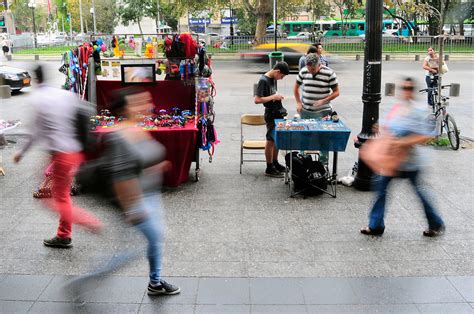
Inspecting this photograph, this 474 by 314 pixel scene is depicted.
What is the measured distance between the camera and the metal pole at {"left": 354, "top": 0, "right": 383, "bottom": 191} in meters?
6.97

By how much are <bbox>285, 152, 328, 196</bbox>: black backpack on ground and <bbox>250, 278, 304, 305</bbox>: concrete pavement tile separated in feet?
8.19

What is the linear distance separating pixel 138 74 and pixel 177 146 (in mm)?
1792

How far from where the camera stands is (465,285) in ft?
15.6

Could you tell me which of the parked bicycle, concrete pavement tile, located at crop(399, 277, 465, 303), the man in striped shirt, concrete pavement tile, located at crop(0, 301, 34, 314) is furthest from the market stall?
the parked bicycle

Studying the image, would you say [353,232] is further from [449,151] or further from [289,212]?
[449,151]

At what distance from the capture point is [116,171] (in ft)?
13.3

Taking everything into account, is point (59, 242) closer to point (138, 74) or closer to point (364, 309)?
point (364, 309)

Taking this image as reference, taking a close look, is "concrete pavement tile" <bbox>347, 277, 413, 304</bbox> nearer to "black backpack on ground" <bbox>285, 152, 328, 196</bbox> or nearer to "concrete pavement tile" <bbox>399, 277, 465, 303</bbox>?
"concrete pavement tile" <bbox>399, 277, 465, 303</bbox>

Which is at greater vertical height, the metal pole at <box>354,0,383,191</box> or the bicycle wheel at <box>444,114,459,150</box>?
the metal pole at <box>354,0,383,191</box>

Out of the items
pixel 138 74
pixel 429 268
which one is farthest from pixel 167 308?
pixel 138 74

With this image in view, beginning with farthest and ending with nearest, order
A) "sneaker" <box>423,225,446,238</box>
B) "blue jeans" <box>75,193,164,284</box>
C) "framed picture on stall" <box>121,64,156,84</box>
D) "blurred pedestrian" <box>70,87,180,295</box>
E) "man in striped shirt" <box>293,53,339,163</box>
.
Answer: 1. "framed picture on stall" <box>121,64,156,84</box>
2. "man in striped shirt" <box>293,53,339,163</box>
3. "sneaker" <box>423,225,446,238</box>
4. "blue jeans" <box>75,193,164,284</box>
5. "blurred pedestrian" <box>70,87,180,295</box>

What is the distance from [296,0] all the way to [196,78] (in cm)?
3505

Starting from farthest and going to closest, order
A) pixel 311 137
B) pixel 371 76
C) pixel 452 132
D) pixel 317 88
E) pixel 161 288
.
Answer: pixel 452 132, pixel 317 88, pixel 371 76, pixel 311 137, pixel 161 288

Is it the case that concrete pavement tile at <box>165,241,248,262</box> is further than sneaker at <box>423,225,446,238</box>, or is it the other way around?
sneaker at <box>423,225,446,238</box>
